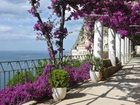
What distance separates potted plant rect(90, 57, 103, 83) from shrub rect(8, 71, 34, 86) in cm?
645

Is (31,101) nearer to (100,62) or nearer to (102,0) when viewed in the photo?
(102,0)

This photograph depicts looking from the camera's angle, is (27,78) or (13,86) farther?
(27,78)

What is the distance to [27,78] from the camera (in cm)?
1420

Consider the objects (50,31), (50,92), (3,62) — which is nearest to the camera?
(3,62)

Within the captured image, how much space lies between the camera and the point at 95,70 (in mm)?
21141

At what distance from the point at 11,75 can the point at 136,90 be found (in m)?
5.89

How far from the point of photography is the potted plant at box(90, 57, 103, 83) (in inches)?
805

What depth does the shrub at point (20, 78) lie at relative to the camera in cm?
1364

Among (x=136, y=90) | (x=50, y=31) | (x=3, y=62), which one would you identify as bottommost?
(x=136, y=90)

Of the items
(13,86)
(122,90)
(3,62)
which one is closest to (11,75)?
(13,86)

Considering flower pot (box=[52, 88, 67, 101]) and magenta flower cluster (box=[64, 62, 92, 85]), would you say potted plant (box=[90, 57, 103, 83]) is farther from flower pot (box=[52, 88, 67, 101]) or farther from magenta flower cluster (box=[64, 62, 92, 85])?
flower pot (box=[52, 88, 67, 101])

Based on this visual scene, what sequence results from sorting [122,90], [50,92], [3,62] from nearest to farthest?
[3,62]
[50,92]
[122,90]

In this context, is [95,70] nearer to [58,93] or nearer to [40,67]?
[40,67]

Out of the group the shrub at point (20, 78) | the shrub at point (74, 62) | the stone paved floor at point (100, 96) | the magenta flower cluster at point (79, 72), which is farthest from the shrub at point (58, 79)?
the shrub at point (74, 62)
